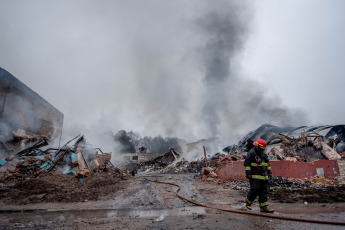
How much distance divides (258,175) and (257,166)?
18 cm

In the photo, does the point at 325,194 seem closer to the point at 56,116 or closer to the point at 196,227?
the point at 196,227

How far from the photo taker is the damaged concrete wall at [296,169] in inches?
311

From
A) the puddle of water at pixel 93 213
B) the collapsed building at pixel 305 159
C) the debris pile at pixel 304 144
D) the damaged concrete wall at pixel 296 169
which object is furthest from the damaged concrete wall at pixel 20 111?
the debris pile at pixel 304 144

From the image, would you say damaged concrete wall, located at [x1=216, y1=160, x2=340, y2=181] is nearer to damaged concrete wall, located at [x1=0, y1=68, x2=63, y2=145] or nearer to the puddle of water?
the puddle of water

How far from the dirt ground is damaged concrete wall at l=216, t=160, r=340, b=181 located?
750mm

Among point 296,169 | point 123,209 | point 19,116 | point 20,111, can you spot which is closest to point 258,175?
point 123,209

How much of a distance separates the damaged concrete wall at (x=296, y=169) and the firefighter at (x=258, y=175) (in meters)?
4.10

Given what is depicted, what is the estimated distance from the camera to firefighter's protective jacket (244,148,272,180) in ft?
14.1

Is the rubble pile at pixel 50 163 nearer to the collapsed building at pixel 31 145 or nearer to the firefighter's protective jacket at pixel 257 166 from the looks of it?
the collapsed building at pixel 31 145

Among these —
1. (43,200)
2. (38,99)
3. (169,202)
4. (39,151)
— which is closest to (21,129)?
A: (38,99)

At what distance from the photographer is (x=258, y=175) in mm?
4293

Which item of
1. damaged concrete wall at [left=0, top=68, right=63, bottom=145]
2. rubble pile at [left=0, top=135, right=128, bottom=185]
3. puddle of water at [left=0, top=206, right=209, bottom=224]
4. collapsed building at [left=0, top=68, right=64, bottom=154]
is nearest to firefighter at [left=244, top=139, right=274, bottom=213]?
puddle of water at [left=0, top=206, right=209, bottom=224]

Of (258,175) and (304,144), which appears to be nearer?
(258,175)

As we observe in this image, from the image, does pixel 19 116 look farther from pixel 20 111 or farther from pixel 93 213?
pixel 93 213
